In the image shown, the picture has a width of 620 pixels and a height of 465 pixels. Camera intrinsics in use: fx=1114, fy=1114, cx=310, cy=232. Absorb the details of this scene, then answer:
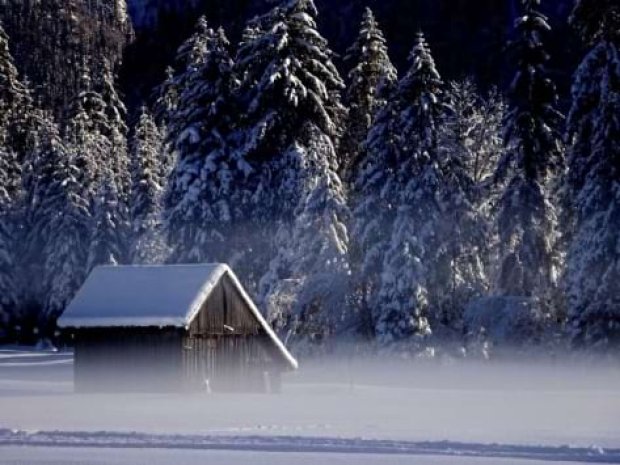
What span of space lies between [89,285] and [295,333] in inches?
538

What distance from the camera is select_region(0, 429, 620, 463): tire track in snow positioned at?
68.0ft

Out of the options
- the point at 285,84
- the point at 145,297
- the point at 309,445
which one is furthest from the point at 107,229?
the point at 309,445

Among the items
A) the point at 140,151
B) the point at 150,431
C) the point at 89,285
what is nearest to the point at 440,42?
the point at 140,151

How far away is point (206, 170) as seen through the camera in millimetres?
49031

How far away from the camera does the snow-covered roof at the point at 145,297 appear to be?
1400 inches

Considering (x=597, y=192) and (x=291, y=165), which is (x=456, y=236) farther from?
(x=597, y=192)

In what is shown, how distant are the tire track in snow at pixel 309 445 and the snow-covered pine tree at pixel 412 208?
24.2 m

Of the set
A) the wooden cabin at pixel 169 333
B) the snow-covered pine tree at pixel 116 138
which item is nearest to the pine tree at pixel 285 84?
the wooden cabin at pixel 169 333

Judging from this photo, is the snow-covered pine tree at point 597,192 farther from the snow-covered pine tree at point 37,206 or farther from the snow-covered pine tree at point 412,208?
the snow-covered pine tree at point 37,206

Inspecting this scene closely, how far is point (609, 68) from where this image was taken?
4050 cm

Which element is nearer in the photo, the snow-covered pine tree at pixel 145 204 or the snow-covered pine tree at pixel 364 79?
the snow-covered pine tree at pixel 364 79

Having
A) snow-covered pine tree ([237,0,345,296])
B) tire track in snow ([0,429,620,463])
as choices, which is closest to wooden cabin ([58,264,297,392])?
snow-covered pine tree ([237,0,345,296])

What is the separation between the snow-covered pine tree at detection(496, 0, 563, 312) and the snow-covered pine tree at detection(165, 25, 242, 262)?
11.7m

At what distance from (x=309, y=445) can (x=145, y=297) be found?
16284mm
